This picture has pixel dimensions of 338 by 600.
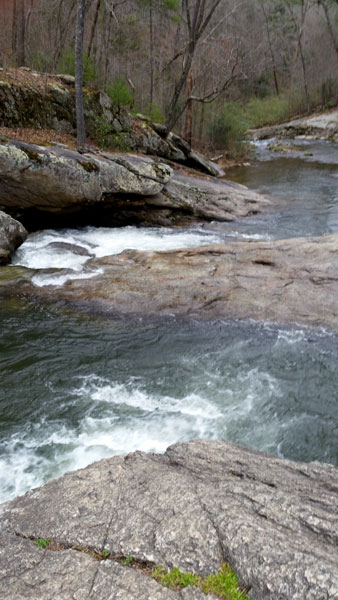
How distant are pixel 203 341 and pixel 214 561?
472 cm

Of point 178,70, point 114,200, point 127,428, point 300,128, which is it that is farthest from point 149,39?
point 127,428

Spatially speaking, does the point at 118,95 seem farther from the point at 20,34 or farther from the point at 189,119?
the point at 189,119

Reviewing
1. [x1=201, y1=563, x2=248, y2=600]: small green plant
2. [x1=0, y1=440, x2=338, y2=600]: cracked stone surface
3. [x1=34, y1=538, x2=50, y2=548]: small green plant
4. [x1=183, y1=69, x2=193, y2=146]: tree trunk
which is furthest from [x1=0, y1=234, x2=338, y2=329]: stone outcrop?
[x1=183, y1=69, x2=193, y2=146]: tree trunk

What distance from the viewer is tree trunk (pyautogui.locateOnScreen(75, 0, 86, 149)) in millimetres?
13180

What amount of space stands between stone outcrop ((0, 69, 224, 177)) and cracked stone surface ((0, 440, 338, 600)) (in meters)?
12.3

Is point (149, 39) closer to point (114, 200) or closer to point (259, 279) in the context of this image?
point (114, 200)

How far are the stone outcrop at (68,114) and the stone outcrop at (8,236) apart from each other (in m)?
4.56

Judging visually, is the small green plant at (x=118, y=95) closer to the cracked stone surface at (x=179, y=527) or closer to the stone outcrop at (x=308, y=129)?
the cracked stone surface at (x=179, y=527)

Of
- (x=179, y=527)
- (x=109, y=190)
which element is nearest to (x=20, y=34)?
(x=109, y=190)

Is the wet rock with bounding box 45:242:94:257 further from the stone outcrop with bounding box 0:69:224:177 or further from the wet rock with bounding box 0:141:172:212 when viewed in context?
the stone outcrop with bounding box 0:69:224:177

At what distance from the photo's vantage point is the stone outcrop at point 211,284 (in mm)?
7859

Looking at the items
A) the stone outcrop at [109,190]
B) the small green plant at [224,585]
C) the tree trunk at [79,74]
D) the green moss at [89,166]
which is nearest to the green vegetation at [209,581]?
the small green plant at [224,585]

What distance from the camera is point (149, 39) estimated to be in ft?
79.7

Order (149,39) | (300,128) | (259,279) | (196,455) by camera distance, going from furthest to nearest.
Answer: (300,128), (149,39), (259,279), (196,455)
